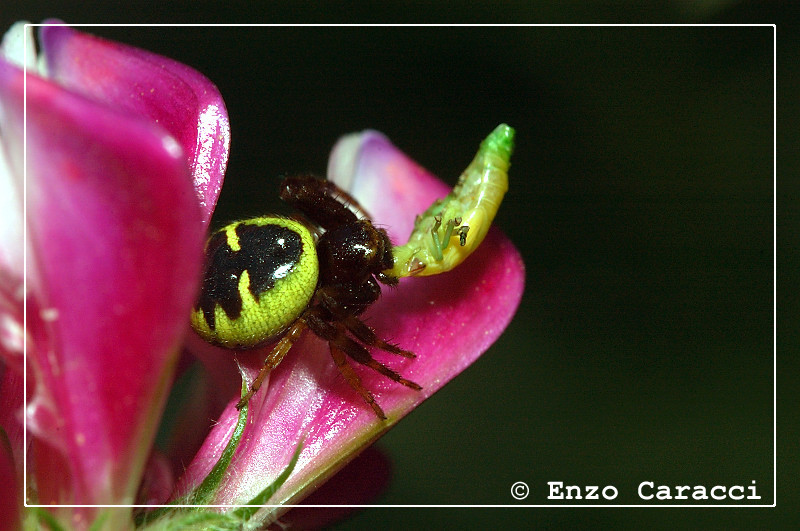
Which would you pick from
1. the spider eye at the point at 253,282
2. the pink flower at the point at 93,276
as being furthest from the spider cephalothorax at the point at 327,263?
the pink flower at the point at 93,276

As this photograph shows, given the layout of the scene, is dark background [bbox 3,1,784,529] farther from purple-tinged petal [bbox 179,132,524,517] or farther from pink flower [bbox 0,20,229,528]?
pink flower [bbox 0,20,229,528]

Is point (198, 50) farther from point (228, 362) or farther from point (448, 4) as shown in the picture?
point (228, 362)

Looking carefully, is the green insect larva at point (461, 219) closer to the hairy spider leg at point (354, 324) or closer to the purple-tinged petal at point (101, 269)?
the hairy spider leg at point (354, 324)

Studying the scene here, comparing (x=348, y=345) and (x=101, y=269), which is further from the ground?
(x=101, y=269)

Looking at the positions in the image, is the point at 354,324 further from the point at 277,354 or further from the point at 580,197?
the point at 580,197

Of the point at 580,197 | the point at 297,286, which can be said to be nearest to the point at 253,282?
the point at 297,286

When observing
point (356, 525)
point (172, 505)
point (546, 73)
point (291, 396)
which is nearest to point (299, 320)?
point (291, 396)

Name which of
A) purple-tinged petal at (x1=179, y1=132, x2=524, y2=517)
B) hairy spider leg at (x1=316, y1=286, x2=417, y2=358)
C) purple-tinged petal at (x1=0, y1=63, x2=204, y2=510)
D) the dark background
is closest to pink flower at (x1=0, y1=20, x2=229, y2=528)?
purple-tinged petal at (x1=0, y1=63, x2=204, y2=510)
